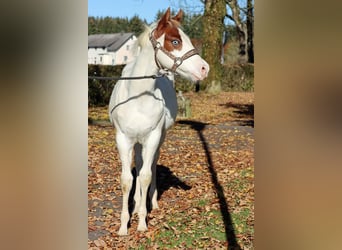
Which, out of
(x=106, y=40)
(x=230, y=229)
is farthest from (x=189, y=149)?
(x=106, y=40)

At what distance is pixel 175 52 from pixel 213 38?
8.53 metres

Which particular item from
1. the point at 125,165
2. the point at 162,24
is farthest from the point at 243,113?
the point at 162,24

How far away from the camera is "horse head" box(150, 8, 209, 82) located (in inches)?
92.0

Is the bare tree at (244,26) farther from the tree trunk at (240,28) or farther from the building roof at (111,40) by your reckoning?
the building roof at (111,40)

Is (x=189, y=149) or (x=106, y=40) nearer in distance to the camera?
(x=189, y=149)

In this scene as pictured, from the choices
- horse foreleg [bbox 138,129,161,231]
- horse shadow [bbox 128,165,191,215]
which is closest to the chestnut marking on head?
horse foreleg [bbox 138,129,161,231]

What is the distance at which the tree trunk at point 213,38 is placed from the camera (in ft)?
34.1
